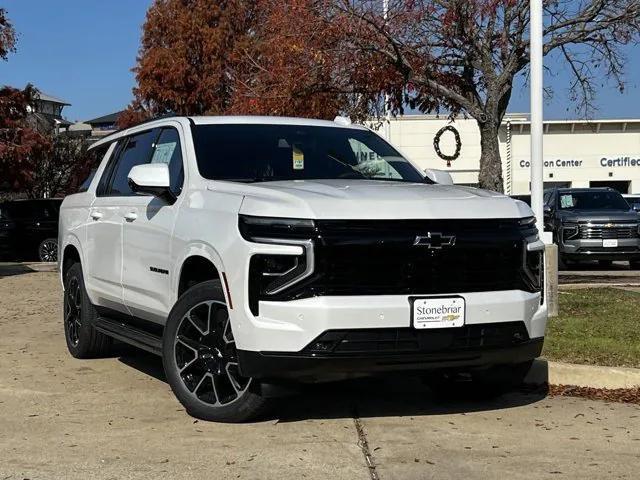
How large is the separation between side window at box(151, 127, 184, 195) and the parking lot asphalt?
59.9 inches

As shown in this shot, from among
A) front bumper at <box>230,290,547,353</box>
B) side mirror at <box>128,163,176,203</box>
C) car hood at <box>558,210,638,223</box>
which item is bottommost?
front bumper at <box>230,290,547,353</box>

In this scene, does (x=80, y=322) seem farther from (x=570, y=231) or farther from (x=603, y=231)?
(x=603, y=231)

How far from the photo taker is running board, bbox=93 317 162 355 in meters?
5.86

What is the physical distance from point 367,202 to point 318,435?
1.41 m

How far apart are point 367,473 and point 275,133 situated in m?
2.83

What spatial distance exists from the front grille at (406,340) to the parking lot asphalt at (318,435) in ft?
1.82

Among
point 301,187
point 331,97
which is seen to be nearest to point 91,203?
point 301,187

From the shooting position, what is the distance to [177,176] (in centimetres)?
592

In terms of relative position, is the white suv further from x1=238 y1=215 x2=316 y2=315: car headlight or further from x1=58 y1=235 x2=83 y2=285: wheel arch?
x1=58 y1=235 x2=83 y2=285: wheel arch

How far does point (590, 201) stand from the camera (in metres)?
18.2

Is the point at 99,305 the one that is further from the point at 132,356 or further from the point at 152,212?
A: the point at 152,212

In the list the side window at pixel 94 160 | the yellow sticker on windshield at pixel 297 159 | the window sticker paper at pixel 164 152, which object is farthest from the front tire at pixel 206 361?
the side window at pixel 94 160

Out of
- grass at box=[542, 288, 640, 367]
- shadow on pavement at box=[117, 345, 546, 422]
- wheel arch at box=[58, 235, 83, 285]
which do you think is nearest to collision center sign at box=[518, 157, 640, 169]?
grass at box=[542, 288, 640, 367]

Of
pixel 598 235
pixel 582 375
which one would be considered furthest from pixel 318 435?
pixel 598 235
